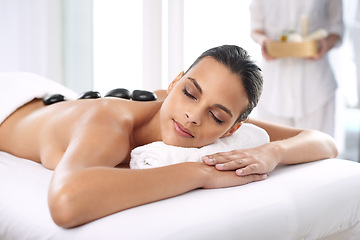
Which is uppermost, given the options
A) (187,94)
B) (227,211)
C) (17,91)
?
(187,94)

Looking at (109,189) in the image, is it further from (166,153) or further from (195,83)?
(195,83)

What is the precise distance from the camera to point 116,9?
159 inches

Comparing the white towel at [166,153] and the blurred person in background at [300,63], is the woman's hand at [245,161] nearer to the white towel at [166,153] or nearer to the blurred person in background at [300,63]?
the white towel at [166,153]

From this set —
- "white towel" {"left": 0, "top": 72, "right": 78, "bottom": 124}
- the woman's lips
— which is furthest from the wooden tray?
the woman's lips

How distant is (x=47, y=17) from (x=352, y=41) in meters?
2.37

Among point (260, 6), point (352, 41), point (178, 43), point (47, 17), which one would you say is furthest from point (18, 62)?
point (352, 41)

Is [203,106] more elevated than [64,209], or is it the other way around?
[203,106]

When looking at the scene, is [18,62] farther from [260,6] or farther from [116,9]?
[260,6]

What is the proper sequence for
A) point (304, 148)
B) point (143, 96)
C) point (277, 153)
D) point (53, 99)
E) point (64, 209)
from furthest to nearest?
1. point (53, 99)
2. point (143, 96)
3. point (304, 148)
4. point (277, 153)
5. point (64, 209)

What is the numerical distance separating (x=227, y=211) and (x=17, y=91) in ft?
3.79

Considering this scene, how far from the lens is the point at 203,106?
4.06 feet

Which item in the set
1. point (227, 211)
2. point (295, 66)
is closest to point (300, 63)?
point (295, 66)

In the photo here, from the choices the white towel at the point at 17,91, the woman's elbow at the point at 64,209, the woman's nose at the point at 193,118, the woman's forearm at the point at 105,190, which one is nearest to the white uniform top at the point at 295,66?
the white towel at the point at 17,91

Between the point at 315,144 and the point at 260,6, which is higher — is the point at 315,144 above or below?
below
